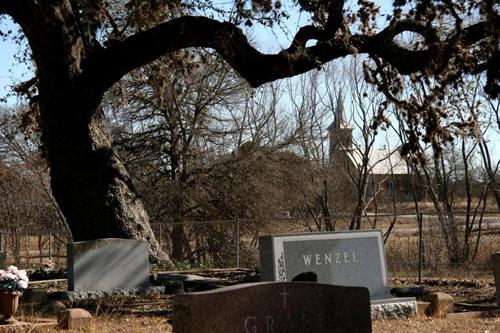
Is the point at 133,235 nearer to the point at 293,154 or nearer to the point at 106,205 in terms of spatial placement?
the point at 106,205

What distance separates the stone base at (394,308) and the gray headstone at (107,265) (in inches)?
230

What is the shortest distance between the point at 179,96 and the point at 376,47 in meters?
16.8

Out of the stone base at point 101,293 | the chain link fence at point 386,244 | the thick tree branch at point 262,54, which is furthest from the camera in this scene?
the chain link fence at point 386,244

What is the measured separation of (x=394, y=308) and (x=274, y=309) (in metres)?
5.44

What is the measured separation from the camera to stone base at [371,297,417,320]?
11586 millimetres

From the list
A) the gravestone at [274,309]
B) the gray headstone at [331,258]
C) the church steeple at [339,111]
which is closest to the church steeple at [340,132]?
the church steeple at [339,111]

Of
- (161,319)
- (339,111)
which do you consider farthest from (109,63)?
(339,111)

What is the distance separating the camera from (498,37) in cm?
1068

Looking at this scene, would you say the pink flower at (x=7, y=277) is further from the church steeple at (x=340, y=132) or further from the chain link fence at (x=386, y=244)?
the church steeple at (x=340, y=132)

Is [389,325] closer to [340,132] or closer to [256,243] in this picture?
[256,243]

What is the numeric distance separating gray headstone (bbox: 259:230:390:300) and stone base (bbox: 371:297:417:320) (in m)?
0.29

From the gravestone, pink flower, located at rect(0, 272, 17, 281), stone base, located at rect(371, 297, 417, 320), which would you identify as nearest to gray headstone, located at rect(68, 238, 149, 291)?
pink flower, located at rect(0, 272, 17, 281)

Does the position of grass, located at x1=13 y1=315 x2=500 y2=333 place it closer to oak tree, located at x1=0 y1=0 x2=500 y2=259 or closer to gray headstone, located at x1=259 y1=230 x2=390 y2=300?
gray headstone, located at x1=259 y1=230 x2=390 y2=300

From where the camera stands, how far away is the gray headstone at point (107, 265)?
48.6ft
